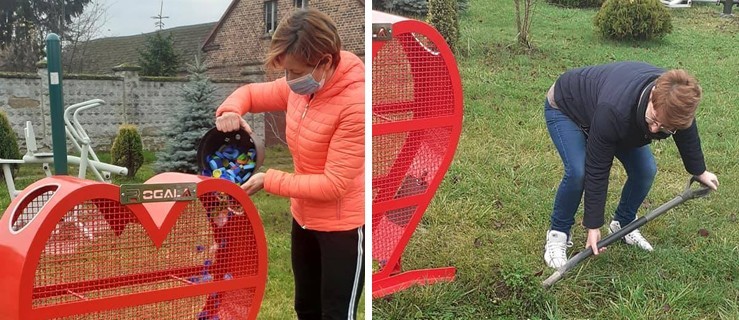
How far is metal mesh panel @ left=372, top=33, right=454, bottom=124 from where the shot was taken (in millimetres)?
1940

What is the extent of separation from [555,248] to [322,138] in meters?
1.02

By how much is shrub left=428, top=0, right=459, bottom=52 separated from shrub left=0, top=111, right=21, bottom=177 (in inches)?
43.1

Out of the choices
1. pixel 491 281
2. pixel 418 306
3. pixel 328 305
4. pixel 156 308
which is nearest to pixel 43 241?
pixel 156 308

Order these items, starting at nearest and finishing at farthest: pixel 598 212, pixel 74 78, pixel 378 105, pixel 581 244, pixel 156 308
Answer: pixel 74 78 → pixel 156 308 → pixel 378 105 → pixel 598 212 → pixel 581 244

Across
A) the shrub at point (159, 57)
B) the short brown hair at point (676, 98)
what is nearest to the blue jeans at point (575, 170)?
the short brown hair at point (676, 98)

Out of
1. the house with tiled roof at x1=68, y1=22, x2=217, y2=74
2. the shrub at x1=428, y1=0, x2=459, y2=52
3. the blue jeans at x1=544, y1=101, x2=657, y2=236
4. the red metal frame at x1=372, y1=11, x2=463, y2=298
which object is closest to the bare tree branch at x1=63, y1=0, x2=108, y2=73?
the house with tiled roof at x1=68, y1=22, x2=217, y2=74

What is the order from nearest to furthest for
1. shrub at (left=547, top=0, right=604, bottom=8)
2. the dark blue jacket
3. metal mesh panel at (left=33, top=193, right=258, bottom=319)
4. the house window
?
metal mesh panel at (left=33, top=193, right=258, bottom=319) → the house window → the dark blue jacket → shrub at (left=547, top=0, right=604, bottom=8)

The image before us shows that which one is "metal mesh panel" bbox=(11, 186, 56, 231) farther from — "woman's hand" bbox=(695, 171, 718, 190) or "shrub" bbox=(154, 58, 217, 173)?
"woman's hand" bbox=(695, 171, 718, 190)

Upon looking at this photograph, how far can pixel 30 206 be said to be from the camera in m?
1.53

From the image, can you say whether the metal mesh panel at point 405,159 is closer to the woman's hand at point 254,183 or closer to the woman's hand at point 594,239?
the woman's hand at point 254,183

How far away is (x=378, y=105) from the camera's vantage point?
195 cm

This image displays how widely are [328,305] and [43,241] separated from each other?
634mm

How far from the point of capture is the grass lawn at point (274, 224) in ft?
5.13

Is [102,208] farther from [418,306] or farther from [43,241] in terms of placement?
[418,306]
